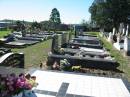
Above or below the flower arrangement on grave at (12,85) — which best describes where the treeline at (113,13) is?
above

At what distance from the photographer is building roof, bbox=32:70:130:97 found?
721 cm

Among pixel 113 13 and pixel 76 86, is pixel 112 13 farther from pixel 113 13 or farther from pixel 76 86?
pixel 76 86

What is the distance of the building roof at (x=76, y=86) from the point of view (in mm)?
7212

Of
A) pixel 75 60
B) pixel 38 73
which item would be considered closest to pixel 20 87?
pixel 38 73

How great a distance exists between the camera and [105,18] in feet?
155

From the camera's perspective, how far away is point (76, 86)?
8.06 metres

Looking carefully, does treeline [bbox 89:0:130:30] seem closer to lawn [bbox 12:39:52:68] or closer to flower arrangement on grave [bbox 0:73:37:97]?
lawn [bbox 12:39:52:68]

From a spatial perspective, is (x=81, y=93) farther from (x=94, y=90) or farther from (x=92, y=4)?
(x=92, y=4)

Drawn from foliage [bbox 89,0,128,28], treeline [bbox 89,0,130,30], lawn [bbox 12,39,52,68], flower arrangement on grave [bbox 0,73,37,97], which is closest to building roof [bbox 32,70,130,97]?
flower arrangement on grave [bbox 0,73,37,97]

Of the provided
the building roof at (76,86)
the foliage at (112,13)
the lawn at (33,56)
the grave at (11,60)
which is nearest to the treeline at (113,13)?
the foliage at (112,13)

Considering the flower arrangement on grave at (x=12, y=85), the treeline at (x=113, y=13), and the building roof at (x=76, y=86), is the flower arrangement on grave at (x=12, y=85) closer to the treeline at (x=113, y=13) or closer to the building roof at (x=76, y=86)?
the building roof at (x=76, y=86)

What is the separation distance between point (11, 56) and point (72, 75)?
2349 mm

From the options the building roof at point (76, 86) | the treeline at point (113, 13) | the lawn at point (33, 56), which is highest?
the treeline at point (113, 13)

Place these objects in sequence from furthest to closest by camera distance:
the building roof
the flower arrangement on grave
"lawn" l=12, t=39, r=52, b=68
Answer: "lawn" l=12, t=39, r=52, b=68 → the building roof → the flower arrangement on grave
